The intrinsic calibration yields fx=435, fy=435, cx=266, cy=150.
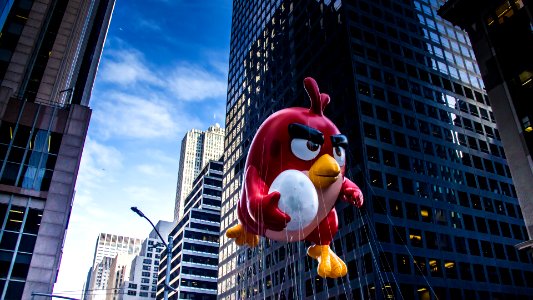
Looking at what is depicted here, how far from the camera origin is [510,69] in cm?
2758

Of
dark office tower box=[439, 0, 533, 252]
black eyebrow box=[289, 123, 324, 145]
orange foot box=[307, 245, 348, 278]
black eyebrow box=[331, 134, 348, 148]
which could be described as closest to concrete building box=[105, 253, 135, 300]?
dark office tower box=[439, 0, 533, 252]

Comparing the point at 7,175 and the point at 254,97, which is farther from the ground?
the point at 254,97

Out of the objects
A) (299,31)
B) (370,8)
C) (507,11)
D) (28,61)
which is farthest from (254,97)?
(507,11)

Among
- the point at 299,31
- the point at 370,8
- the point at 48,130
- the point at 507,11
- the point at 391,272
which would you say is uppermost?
the point at 299,31

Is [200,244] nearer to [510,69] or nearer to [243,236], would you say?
[510,69]

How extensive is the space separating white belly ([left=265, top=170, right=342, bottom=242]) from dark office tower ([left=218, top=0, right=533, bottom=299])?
32216 mm

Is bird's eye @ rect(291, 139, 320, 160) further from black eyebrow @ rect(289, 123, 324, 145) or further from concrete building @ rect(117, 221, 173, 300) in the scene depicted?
concrete building @ rect(117, 221, 173, 300)

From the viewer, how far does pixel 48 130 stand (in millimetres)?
30547

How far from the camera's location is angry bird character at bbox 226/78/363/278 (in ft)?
27.2

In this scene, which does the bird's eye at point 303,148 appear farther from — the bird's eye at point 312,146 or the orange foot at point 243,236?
the orange foot at point 243,236

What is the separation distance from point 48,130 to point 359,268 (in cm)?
3165

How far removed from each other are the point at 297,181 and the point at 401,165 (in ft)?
152

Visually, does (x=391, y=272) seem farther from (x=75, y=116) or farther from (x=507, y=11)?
(x=75, y=116)

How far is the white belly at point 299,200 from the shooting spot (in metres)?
8.29
